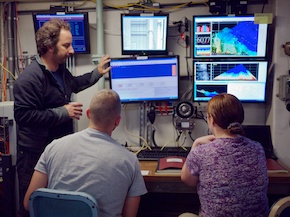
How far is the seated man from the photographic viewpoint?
1378 mm

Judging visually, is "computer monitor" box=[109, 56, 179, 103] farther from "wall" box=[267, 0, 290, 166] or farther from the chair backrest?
the chair backrest

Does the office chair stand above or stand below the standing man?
below

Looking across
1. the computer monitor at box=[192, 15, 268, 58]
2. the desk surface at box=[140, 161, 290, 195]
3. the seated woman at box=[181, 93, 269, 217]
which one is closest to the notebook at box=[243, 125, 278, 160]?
the desk surface at box=[140, 161, 290, 195]

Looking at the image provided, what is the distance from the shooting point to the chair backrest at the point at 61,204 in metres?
1.30

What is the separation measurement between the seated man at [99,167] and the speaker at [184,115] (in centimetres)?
113

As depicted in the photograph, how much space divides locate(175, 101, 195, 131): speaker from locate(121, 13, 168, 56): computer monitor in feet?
1.46

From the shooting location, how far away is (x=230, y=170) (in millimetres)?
1455

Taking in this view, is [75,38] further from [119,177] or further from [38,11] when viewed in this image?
[119,177]

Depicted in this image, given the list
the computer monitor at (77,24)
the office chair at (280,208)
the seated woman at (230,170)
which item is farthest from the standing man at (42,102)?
the office chair at (280,208)

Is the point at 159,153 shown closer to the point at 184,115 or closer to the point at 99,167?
the point at 184,115

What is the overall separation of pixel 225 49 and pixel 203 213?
4.58 ft

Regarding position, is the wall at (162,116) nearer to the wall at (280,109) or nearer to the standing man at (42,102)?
the wall at (280,109)

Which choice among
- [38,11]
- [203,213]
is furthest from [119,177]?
[38,11]

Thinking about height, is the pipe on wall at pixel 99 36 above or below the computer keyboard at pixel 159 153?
above
